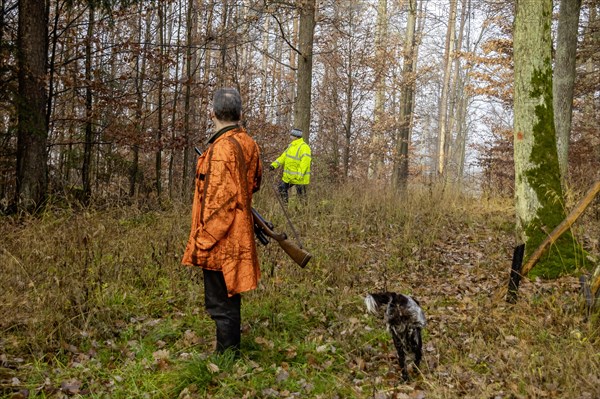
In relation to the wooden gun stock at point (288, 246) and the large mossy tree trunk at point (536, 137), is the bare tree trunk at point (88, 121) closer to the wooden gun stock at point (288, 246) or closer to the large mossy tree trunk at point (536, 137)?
the wooden gun stock at point (288, 246)

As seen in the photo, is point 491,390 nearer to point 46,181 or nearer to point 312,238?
point 312,238

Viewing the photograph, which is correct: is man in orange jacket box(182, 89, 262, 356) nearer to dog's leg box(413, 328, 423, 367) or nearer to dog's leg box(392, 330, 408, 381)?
dog's leg box(392, 330, 408, 381)

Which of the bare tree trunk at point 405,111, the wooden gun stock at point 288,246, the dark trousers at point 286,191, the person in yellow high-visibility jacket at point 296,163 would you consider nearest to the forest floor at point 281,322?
the wooden gun stock at point 288,246

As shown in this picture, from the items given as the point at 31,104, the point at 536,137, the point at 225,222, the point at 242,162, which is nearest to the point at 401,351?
the point at 225,222

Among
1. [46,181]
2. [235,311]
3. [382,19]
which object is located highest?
[382,19]

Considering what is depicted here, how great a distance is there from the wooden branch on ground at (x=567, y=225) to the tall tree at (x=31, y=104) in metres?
8.10

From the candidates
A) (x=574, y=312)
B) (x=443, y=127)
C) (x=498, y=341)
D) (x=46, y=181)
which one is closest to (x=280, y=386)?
(x=498, y=341)

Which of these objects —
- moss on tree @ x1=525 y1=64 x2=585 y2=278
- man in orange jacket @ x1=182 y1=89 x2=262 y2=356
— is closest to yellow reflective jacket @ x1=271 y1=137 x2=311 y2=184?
→ moss on tree @ x1=525 y1=64 x2=585 y2=278

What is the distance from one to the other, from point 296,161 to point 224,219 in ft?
24.4

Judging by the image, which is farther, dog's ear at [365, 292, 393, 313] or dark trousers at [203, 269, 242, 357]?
dark trousers at [203, 269, 242, 357]

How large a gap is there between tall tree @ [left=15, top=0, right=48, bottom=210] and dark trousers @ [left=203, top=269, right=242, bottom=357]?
5.96 metres

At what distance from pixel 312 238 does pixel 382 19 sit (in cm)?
1455

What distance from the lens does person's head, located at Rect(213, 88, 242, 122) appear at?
4.23 m

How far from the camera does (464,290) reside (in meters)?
6.57
